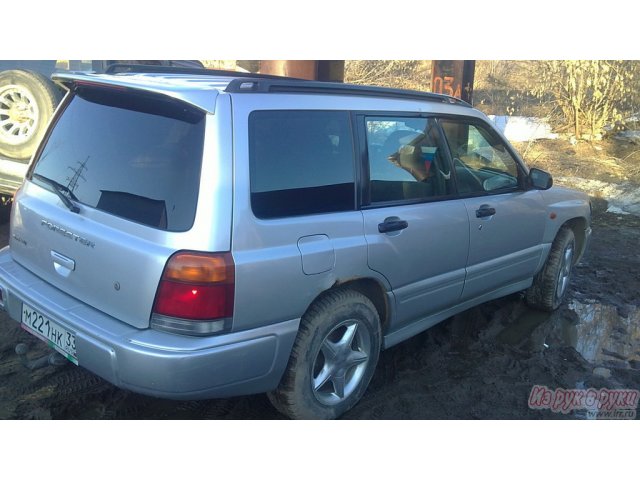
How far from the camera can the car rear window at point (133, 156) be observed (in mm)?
2463

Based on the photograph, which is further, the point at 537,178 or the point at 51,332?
the point at 537,178

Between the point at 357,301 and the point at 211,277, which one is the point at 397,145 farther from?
the point at 211,277

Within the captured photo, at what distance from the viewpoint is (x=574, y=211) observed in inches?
194

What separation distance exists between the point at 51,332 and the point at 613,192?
9264 millimetres

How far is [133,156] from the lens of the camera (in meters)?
2.62

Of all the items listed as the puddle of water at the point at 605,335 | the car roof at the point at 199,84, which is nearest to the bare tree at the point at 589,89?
the puddle of water at the point at 605,335

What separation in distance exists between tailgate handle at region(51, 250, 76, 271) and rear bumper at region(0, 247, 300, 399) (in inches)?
6.0

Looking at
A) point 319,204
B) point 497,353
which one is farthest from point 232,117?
point 497,353

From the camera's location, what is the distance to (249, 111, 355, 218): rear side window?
8.60 feet

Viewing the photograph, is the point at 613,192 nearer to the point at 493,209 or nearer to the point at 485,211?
the point at 493,209

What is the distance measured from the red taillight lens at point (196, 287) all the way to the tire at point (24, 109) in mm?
3452

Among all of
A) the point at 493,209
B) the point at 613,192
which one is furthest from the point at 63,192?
the point at 613,192

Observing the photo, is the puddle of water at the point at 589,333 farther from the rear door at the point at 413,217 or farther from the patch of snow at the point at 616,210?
the patch of snow at the point at 616,210

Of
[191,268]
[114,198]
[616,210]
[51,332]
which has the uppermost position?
[114,198]
